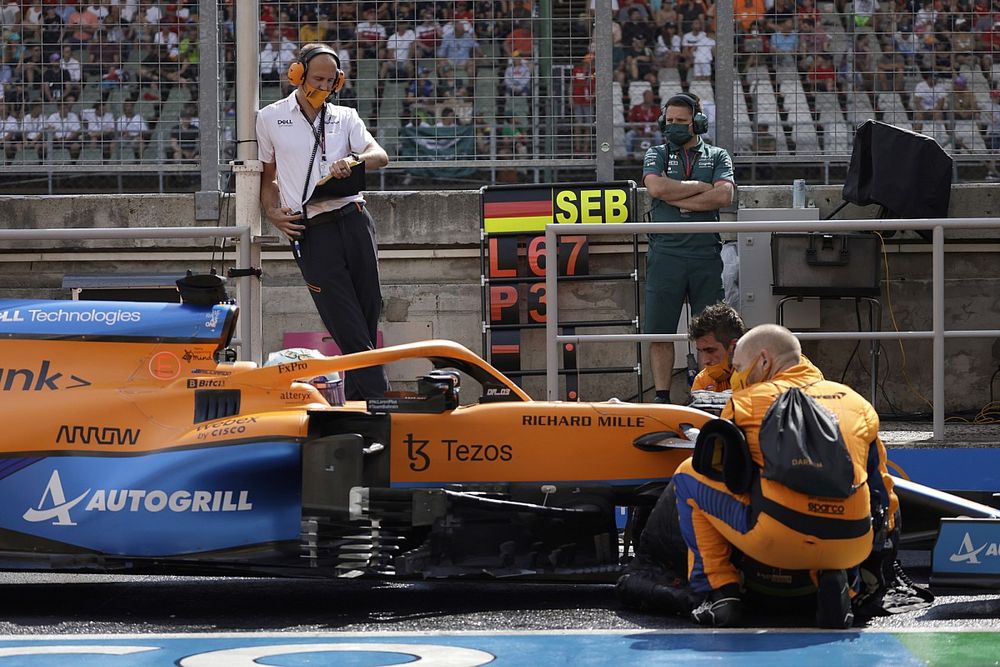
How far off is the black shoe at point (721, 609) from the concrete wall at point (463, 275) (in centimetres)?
485

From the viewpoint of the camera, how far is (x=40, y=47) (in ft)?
35.1

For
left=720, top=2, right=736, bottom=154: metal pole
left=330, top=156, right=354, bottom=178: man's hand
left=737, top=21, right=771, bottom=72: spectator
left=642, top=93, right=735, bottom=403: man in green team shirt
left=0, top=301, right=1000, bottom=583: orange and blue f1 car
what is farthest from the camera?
left=737, top=21, right=771, bottom=72: spectator

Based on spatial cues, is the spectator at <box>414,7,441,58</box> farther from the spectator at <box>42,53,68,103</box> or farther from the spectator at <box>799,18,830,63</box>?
the spectator at <box>799,18,830,63</box>

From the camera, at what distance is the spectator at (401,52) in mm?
10875

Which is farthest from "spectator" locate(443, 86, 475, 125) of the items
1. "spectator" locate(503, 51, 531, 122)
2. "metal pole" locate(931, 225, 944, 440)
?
"metal pole" locate(931, 225, 944, 440)

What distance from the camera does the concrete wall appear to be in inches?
413

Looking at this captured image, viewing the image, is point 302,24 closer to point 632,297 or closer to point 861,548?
point 632,297

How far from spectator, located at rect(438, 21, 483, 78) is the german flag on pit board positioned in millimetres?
899

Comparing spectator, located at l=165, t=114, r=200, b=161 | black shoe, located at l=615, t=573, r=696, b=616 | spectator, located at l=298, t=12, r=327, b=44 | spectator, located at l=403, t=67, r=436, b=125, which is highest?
spectator, located at l=298, t=12, r=327, b=44

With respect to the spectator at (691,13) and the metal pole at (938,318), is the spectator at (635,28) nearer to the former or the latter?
the spectator at (691,13)

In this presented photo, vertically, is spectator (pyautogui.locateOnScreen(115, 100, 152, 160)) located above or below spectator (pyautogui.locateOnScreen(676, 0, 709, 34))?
below

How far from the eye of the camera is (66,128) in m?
10.7

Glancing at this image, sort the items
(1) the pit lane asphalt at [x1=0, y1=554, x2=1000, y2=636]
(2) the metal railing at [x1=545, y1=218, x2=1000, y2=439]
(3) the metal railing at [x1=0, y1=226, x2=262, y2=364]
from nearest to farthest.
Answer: (1) the pit lane asphalt at [x1=0, y1=554, x2=1000, y2=636] < (2) the metal railing at [x1=545, y1=218, x2=1000, y2=439] < (3) the metal railing at [x1=0, y1=226, x2=262, y2=364]

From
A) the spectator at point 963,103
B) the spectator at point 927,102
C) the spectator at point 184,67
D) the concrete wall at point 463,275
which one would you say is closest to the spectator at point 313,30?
the spectator at point 184,67
